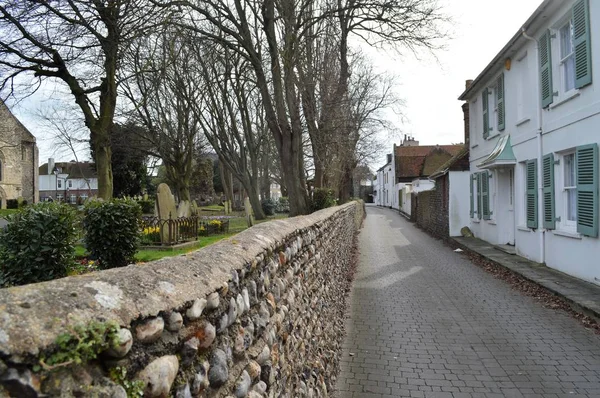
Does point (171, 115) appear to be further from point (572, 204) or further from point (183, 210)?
point (572, 204)

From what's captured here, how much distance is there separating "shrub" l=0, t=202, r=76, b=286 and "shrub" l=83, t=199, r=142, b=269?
128cm

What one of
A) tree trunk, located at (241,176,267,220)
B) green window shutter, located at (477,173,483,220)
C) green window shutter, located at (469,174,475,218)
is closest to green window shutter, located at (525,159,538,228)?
green window shutter, located at (477,173,483,220)

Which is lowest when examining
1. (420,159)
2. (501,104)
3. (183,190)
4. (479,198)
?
(479,198)

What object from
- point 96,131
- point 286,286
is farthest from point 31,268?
point 96,131

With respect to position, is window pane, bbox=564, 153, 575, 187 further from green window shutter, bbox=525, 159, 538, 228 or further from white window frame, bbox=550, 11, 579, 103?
green window shutter, bbox=525, 159, 538, 228

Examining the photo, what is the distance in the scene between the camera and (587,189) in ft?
29.6

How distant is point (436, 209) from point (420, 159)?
118 feet

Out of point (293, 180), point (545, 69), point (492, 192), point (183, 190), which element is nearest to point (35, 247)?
point (293, 180)

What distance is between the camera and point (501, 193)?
1548cm

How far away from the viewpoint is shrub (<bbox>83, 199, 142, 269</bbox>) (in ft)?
28.8

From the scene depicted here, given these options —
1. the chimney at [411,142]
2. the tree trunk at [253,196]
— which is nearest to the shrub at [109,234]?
the tree trunk at [253,196]

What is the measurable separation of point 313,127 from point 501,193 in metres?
7.60

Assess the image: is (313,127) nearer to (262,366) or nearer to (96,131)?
(96,131)

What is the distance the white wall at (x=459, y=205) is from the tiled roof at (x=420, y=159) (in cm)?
3036
